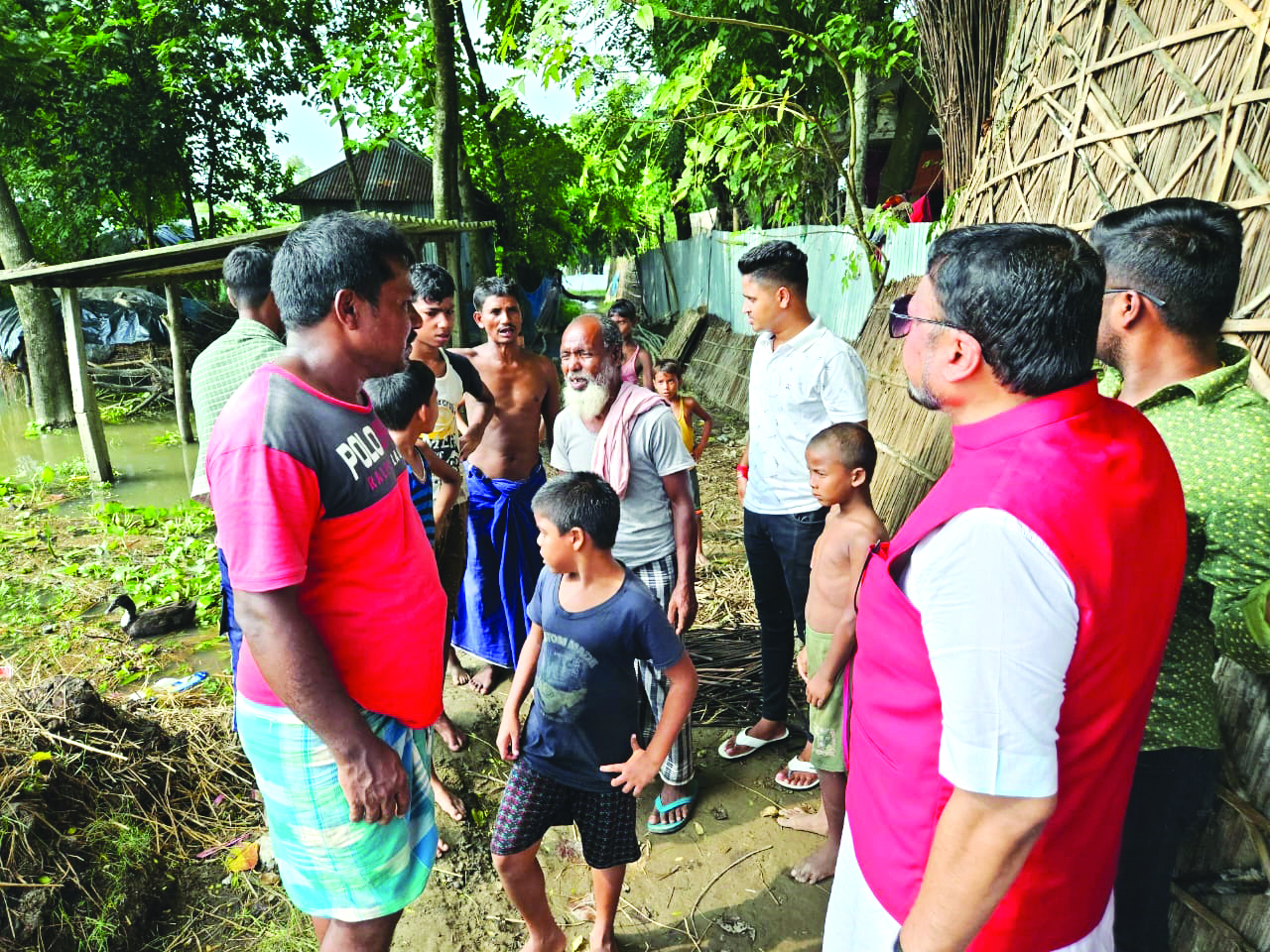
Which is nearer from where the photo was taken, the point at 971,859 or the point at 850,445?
the point at 971,859

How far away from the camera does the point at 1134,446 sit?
113 centimetres

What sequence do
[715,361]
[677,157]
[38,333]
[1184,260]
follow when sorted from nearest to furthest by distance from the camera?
[1184,260] < [38,333] < [715,361] < [677,157]

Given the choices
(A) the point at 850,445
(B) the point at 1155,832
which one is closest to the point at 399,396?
(A) the point at 850,445

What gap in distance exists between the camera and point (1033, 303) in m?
1.07

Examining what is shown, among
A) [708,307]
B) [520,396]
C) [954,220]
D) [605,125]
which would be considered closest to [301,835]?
[520,396]

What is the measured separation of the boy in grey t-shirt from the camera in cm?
219

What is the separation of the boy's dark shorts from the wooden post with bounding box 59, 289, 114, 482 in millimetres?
7963

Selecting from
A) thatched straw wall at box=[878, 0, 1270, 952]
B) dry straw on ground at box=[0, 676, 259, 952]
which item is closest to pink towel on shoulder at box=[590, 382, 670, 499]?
thatched straw wall at box=[878, 0, 1270, 952]

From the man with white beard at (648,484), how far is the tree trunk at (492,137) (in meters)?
10.4

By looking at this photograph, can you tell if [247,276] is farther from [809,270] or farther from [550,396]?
[809,270]

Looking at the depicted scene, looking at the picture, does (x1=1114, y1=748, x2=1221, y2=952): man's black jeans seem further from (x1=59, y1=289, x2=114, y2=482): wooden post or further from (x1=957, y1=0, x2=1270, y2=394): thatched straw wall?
(x1=59, y1=289, x2=114, y2=482): wooden post

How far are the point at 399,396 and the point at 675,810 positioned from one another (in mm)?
2038

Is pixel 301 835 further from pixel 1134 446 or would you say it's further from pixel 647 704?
pixel 1134 446

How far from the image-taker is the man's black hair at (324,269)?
1683 mm
